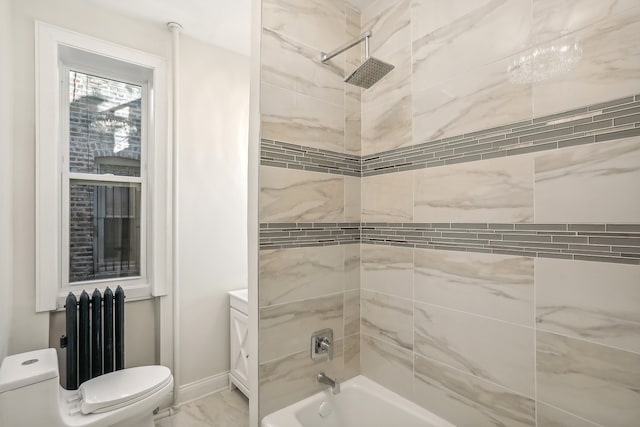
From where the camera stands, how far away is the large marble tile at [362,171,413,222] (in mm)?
1415

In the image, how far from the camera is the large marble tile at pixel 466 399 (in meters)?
1.04

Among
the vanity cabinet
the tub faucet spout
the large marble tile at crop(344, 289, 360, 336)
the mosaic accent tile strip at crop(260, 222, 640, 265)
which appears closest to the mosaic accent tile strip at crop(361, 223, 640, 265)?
the mosaic accent tile strip at crop(260, 222, 640, 265)

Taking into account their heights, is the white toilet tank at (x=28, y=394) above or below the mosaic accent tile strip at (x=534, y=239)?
below

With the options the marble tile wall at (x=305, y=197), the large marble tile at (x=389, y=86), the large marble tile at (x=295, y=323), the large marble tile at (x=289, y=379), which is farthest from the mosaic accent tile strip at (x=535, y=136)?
the large marble tile at (x=289, y=379)

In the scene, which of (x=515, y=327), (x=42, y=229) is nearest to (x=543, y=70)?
(x=515, y=327)

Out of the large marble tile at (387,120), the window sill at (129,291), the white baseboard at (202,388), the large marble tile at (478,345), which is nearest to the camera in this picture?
the large marble tile at (478,345)

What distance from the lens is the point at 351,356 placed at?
1.59 metres

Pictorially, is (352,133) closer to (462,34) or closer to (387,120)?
(387,120)

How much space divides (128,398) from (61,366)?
0.63 metres

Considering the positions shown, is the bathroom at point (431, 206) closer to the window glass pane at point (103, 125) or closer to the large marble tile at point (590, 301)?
the large marble tile at point (590, 301)

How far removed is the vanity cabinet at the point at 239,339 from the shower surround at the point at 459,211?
0.86 meters

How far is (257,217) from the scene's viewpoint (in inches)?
51.1

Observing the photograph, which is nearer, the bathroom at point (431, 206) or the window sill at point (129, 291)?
the bathroom at point (431, 206)

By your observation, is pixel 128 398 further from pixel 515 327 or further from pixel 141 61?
pixel 141 61
